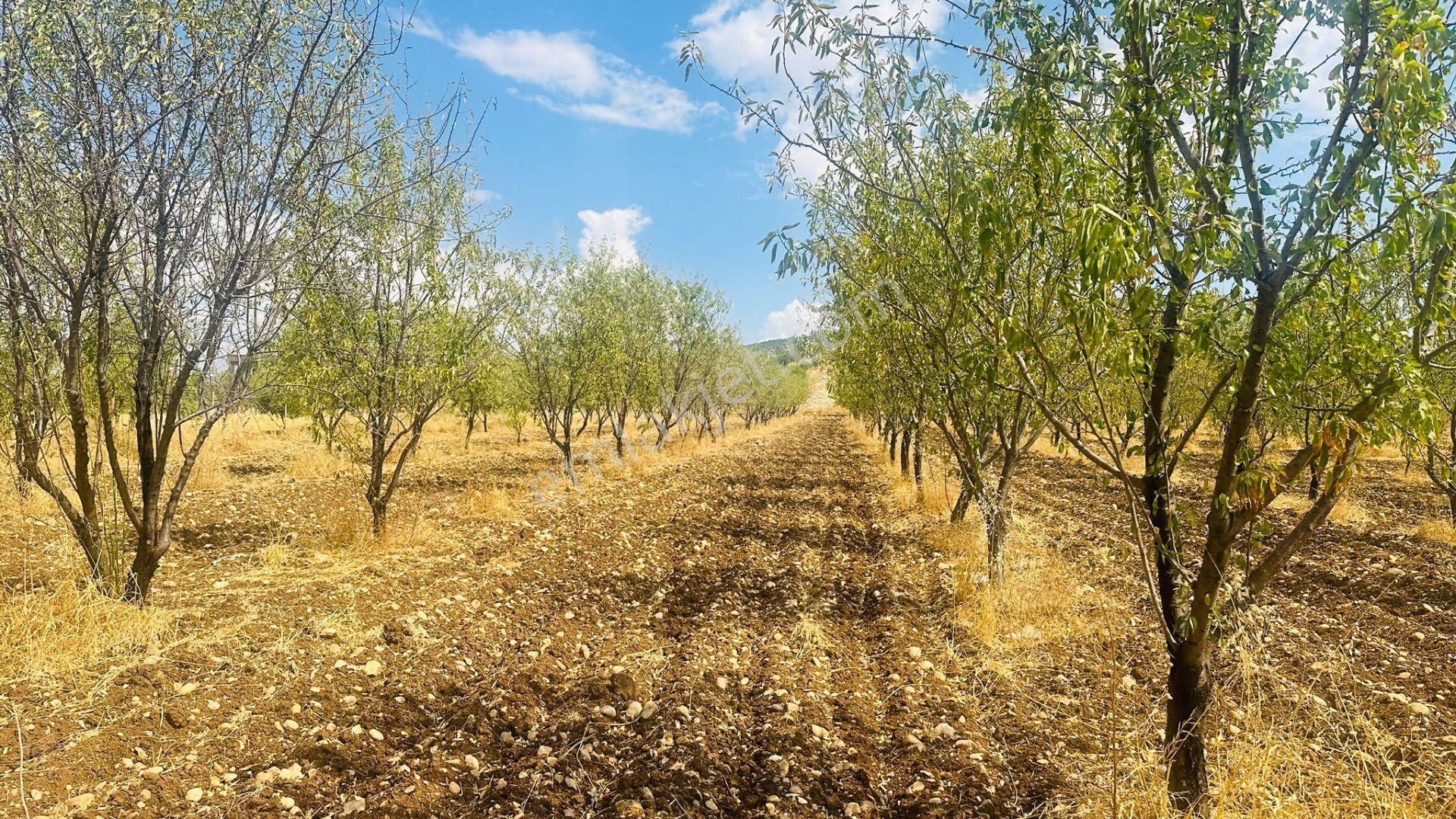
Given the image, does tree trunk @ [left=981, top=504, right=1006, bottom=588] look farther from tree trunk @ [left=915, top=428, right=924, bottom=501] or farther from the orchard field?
tree trunk @ [left=915, top=428, right=924, bottom=501]

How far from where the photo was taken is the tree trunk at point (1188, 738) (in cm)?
432

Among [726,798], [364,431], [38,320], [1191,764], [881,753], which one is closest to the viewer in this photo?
[1191,764]

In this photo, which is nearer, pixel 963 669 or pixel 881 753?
pixel 881 753

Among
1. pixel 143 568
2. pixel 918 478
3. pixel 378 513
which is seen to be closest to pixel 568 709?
pixel 143 568

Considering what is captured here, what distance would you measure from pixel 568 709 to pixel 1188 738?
17.0ft

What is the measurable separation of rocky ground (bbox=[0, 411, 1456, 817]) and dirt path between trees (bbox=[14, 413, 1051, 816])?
0.10ft

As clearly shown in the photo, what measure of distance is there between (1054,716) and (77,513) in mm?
10670

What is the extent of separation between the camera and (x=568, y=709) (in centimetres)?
654

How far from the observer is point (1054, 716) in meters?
6.38

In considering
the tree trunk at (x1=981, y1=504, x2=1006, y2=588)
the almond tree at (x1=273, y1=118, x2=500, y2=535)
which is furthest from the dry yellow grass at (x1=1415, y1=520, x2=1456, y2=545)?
the almond tree at (x1=273, y1=118, x2=500, y2=535)

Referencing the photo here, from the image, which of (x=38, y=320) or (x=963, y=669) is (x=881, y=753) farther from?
(x=38, y=320)

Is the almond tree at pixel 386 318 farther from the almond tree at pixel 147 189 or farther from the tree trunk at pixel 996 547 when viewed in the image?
the tree trunk at pixel 996 547

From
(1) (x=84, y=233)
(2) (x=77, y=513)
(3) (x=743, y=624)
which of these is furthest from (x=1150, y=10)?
(2) (x=77, y=513)

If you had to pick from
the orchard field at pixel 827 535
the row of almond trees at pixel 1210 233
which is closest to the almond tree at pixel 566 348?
the orchard field at pixel 827 535
